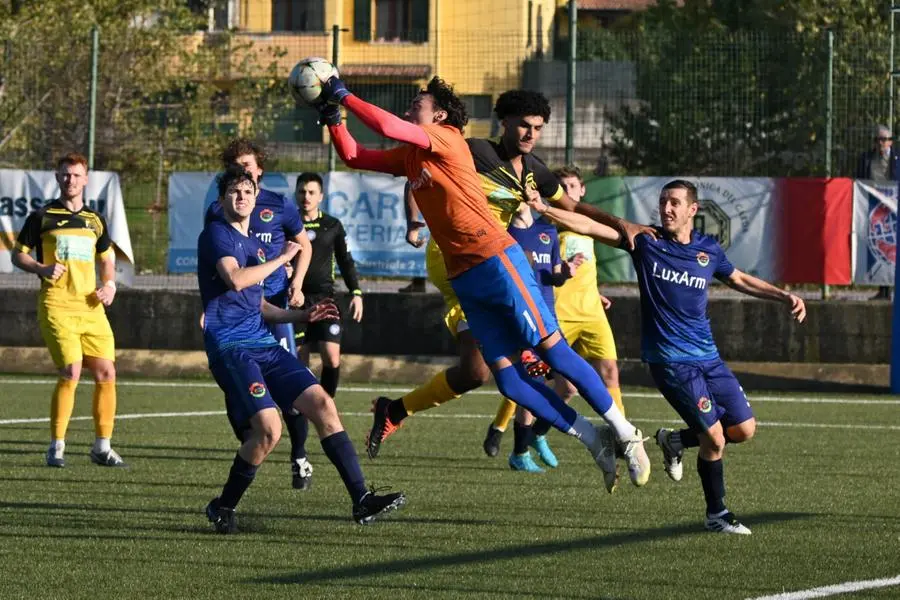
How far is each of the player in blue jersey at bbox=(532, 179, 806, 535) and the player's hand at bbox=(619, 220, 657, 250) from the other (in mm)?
38

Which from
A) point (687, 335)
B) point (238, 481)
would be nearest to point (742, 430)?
point (687, 335)

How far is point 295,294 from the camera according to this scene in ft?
35.0

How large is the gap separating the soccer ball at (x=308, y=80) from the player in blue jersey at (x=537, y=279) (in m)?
3.49

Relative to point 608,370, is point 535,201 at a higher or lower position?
higher

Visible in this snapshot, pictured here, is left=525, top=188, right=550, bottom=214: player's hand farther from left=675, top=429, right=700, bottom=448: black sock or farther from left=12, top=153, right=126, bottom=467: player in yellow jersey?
left=12, top=153, right=126, bottom=467: player in yellow jersey

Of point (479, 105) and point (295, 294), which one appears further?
point (479, 105)

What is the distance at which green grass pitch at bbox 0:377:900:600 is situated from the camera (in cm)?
723

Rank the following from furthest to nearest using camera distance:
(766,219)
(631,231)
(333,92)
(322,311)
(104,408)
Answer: (766,219) < (104,408) < (631,231) < (322,311) < (333,92)

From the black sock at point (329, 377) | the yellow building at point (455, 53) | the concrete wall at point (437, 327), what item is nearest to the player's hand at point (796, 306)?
the black sock at point (329, 377)

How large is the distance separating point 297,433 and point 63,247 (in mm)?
2579

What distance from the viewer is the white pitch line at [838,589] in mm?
6887

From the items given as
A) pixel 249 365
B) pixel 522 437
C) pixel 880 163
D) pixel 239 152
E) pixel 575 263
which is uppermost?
pixel 880 163

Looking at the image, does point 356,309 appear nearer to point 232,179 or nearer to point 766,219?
point 232,179

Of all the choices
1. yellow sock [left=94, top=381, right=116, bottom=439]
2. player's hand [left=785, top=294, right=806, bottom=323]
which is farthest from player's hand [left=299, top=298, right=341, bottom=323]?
yellow sock [left=94, top=381, right=116, bottom=439]
